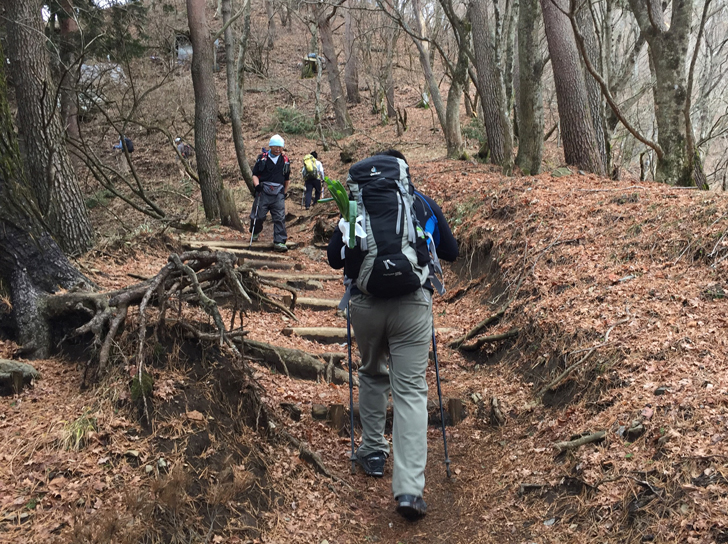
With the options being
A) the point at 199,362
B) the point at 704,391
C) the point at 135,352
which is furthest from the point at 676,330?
the point at 135,352

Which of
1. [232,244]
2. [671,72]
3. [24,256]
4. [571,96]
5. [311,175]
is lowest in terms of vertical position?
[232,244]

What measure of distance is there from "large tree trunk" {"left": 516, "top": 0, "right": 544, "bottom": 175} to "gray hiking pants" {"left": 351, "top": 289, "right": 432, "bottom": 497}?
8.60 metres

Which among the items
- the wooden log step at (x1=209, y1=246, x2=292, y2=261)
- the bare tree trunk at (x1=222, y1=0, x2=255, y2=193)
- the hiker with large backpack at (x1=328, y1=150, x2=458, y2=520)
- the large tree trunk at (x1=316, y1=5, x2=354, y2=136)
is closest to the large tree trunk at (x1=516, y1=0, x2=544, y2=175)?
→ the wooden log step at (x1=209, y1=246, x2=292, y2=261)

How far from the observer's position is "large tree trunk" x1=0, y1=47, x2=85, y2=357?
172 inches

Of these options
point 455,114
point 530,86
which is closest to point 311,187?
point 455,114

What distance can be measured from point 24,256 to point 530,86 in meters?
9.79

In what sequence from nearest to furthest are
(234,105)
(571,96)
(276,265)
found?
(276,265) → (571,96) → (234,105)

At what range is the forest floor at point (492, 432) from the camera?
3.09m

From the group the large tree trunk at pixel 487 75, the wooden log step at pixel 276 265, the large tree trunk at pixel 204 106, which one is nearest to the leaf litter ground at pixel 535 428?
the wooden log step at pixel 276 265

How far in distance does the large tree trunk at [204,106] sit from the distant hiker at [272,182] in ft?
8.64

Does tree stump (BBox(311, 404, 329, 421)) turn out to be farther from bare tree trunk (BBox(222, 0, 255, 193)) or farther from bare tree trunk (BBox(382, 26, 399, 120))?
bare tree trunk (BBox(382, 26, 399, 120))

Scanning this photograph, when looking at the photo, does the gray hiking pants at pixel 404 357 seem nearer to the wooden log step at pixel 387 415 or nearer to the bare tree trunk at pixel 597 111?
the wooden log step at pixel 387 415

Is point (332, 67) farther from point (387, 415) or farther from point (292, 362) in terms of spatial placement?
point (387, 415)

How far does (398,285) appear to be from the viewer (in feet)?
12.7
